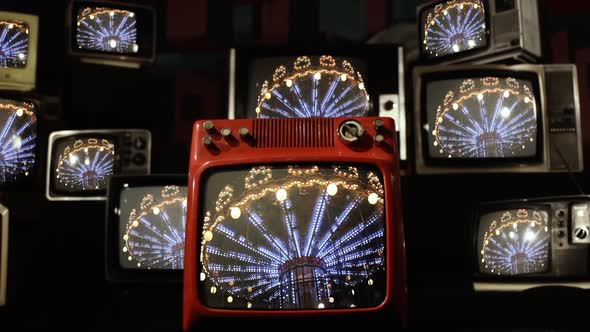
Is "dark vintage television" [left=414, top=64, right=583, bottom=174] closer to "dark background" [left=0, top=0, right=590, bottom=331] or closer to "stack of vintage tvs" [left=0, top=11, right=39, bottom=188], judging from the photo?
"dark background" [left=0, top=0, right=590, bottom=331]

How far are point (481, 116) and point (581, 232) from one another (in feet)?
2.01

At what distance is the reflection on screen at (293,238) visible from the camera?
5.13 feet

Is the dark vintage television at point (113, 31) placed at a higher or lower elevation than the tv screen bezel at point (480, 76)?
higher

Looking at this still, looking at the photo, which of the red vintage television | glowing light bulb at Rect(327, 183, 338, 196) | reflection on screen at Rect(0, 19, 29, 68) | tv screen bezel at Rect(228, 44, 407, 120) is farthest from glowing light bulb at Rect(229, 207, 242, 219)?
reflection on screen at Rect(0, 19, 29, 68)

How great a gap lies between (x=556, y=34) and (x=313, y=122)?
251 centimetres

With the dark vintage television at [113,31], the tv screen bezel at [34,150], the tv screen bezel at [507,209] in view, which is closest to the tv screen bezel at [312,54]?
the tv screen bezel at [507,209]

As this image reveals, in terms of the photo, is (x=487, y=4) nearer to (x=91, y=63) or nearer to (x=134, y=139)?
(x=134, y=139)

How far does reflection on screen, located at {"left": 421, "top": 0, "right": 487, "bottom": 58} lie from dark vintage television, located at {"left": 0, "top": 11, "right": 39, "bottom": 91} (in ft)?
6.70

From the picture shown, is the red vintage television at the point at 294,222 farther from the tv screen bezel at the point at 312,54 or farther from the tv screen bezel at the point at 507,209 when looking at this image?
the tv screen bezel at the point at 507,209

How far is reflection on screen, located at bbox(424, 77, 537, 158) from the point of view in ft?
8.21

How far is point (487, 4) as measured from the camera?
9.04 ft

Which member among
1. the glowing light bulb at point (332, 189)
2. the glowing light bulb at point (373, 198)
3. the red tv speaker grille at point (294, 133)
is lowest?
the glowing light bulb at point (373, 198)

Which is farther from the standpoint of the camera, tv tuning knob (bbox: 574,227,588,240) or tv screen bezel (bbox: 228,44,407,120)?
tv screen bezel (bbox: 228,44,407,120)

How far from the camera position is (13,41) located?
3195 mm
